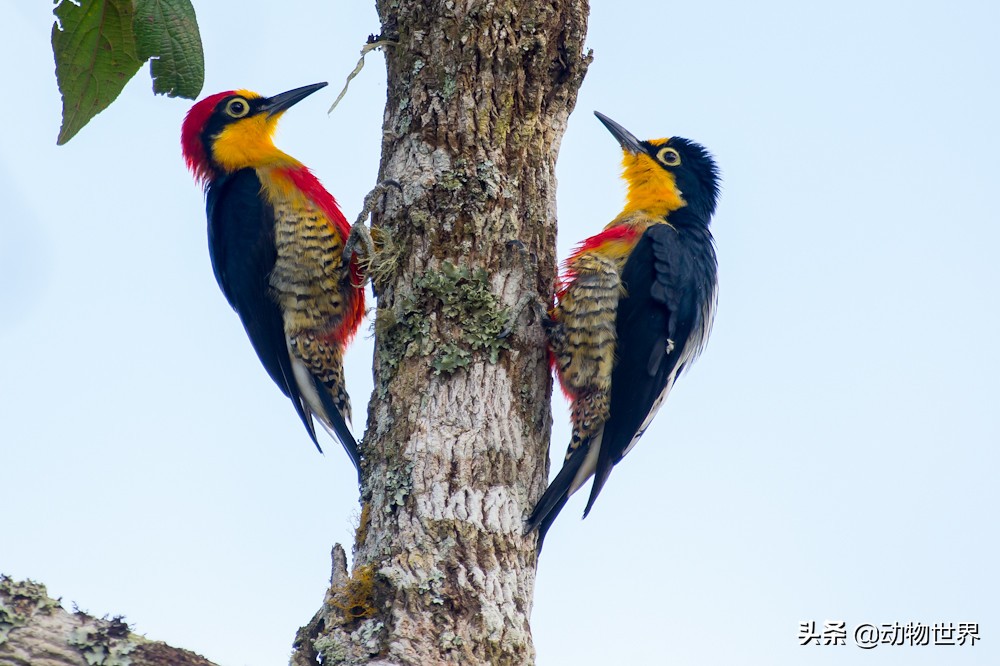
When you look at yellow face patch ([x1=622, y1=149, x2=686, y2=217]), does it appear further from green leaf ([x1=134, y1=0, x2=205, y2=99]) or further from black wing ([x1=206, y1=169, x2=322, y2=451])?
green leaf ([x1=134, y1=0, x2=205, y2=99])

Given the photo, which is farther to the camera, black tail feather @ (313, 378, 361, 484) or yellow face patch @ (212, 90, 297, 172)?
yellow face patch @ (212, 90, 297, 172)

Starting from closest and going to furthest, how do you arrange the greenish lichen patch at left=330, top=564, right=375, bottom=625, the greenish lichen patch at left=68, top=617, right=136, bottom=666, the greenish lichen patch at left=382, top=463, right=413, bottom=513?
the greenish lichen patch at left=68, top=617, right=136, bottom=666 → the greenish lichen patch at left=330, top=564, right=375, bottom=625 → the greenish lichen patch at left=382, top=463, right=413, bottom=513

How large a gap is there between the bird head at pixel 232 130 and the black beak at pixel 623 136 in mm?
1536

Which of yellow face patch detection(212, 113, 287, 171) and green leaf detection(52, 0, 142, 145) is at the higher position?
yellow face patch detection(212, 113, 287, 171)

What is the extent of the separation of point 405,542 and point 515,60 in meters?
1.92

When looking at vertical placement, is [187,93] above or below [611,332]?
below

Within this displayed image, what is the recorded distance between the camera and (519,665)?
309 cm

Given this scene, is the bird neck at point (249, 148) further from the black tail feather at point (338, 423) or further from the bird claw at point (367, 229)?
the black tail feather at point (338, 423)

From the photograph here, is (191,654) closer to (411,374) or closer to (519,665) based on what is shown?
(519,665)

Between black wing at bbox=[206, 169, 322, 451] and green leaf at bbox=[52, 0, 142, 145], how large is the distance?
7.64ft

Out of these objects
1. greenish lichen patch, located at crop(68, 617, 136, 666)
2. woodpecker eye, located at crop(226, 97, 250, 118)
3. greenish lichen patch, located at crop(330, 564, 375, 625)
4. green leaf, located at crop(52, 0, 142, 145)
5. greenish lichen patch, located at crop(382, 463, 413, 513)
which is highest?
woodpecker eye, located at crop(226, 97, 250, 118)

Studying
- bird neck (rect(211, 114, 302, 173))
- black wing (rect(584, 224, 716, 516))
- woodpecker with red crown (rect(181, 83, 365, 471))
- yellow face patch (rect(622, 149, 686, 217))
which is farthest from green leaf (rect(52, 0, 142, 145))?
yellow face patch (rect(622, 149, 686, 217))

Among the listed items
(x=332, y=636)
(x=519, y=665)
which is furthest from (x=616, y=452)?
(x=332, y=636)

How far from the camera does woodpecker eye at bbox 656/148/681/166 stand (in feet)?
17.2
